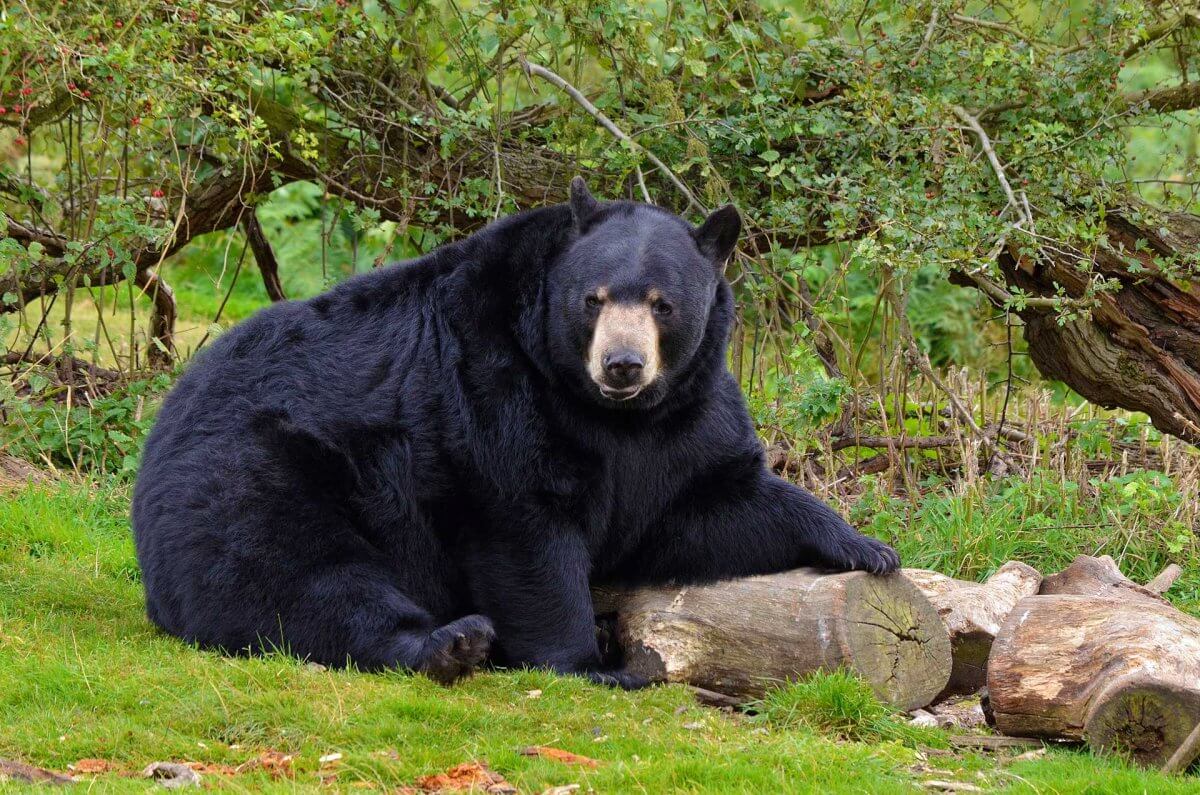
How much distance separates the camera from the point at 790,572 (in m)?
6.29

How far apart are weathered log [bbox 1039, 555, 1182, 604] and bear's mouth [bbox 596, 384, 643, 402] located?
8.36ft

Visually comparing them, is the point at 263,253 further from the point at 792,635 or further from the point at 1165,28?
the point at 1165,28

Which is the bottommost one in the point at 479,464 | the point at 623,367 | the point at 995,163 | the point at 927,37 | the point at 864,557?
the point at 864,557

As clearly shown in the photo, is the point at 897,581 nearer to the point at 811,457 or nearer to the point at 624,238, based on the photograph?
the point at 624,238

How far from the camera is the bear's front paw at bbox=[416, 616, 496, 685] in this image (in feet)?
18.1

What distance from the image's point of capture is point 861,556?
20.0 ft

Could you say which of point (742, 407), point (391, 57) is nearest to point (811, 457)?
point (742, 407)

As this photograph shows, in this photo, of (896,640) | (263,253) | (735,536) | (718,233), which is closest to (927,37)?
(718,233)

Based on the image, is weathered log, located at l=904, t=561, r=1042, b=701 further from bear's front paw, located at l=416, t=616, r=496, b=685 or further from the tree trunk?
the tree trunk

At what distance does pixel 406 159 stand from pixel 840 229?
3.68 metres

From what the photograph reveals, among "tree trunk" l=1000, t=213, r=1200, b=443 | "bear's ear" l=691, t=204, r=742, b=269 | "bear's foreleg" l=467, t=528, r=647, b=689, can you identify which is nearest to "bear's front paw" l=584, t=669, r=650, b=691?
"bear's foreleg" l=467, t=528, r=647, b=689

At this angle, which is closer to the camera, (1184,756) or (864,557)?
(1184,756)

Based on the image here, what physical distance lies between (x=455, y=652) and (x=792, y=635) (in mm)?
1538

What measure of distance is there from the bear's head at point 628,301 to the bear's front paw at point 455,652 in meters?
1.23
